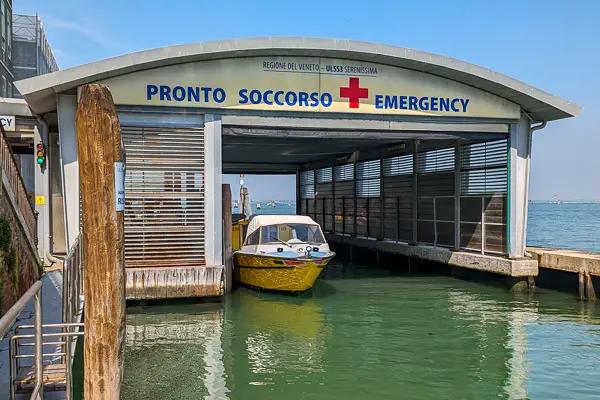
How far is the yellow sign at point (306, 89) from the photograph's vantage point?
1410cm

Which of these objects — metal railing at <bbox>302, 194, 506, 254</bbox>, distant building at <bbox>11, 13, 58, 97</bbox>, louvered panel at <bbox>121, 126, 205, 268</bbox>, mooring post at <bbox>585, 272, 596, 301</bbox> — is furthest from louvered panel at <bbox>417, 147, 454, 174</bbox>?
distant building at <bbox>11, 13, 58, 97</bbox>

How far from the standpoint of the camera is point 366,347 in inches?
425

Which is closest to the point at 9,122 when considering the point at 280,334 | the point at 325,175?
the point at 280,334

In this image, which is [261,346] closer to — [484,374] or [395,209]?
[484,374]

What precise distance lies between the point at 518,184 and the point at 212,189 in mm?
9047

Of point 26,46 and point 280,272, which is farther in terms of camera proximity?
point 26,46

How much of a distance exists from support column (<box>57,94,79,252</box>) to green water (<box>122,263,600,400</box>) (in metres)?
2.83

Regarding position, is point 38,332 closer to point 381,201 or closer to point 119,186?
point 119,186

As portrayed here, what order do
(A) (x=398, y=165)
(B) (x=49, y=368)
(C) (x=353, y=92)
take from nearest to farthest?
(B) (x=49, y=368) → (C) (x=353, y=92) → (A) (x=398, y=165)

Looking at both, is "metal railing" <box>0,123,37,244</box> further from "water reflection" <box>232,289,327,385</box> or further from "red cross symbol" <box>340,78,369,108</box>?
"red cross symbol" <box>340,78,369,108</box>

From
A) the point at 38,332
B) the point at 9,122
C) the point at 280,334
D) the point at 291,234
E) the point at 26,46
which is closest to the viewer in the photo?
the point at 38,332

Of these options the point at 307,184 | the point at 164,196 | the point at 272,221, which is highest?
the point at 307,184

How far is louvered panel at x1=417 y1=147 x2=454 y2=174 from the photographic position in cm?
1969

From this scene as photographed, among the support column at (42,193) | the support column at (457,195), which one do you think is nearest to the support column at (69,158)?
the support column at (42,193)
